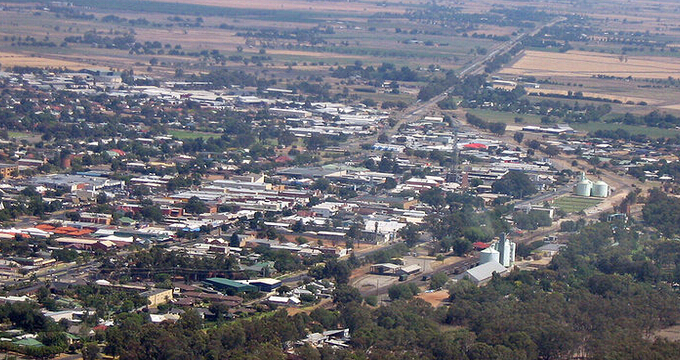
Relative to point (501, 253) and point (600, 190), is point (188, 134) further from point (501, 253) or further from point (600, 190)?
point (501, 253)

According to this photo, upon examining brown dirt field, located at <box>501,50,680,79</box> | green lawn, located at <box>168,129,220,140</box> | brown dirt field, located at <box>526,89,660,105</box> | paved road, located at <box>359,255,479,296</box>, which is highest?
paved road, located at <box>359,255,479,296</box>

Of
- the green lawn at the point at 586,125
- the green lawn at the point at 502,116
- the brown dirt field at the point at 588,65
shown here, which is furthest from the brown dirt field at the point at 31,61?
the brown dirt field at the point at 588,65

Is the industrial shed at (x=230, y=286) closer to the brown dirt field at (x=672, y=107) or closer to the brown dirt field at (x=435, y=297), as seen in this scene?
the brown dirt field at (x=435, y=297)

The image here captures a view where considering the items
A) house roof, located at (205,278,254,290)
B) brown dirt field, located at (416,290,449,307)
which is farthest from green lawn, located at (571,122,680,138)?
house roof, located at (205,278,254,290)

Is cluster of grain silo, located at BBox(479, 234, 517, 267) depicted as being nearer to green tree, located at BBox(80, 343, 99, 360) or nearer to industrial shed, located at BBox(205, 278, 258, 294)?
industrial shed, located at BBox(205, 278, 258, 294)

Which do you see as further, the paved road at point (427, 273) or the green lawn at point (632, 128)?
the green lawn at point (632, 128)

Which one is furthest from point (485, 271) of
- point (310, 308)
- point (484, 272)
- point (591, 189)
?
point (591, 189)
